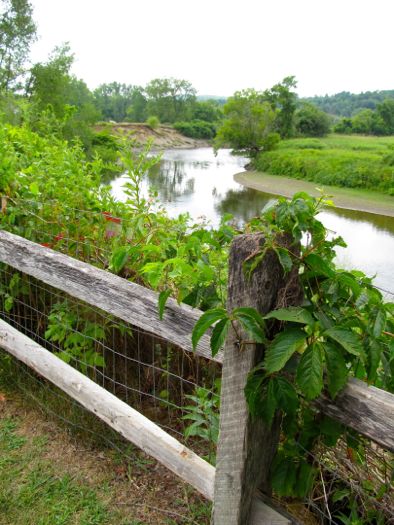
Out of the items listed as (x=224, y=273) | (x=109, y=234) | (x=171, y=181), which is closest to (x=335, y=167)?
(x=171, y=181)

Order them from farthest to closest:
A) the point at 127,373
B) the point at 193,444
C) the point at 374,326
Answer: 1. the point at 127,373
2. the point at 193,444
3. the point at 374,326

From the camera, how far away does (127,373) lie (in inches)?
121

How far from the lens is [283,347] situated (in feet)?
4.71

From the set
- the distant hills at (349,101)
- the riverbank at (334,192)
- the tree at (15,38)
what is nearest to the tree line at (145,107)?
the tree at (15,38)

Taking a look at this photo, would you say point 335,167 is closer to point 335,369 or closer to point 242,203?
point 242,203

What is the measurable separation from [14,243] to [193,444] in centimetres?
156

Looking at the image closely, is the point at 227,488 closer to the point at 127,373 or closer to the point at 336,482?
the point at 336,482

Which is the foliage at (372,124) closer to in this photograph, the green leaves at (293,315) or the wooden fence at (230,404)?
the wooden fence at (230,404)

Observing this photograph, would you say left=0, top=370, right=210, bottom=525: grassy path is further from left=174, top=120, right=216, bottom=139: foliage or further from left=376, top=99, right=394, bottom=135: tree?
left=174, top=120, right=216, bottom=139: foliage

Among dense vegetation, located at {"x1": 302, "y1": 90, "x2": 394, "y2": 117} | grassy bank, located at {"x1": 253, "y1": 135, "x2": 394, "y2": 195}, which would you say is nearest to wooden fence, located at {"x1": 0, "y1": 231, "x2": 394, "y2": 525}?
grassy bank, located at {"x1": 253, "y1": 135, "x2": 394, "y2": 195}

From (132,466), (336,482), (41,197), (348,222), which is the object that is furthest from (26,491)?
(348,222)

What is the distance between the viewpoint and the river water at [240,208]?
15555 millimetres

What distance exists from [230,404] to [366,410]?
0.48 meters

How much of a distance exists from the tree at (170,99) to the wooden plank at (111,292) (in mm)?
98673
